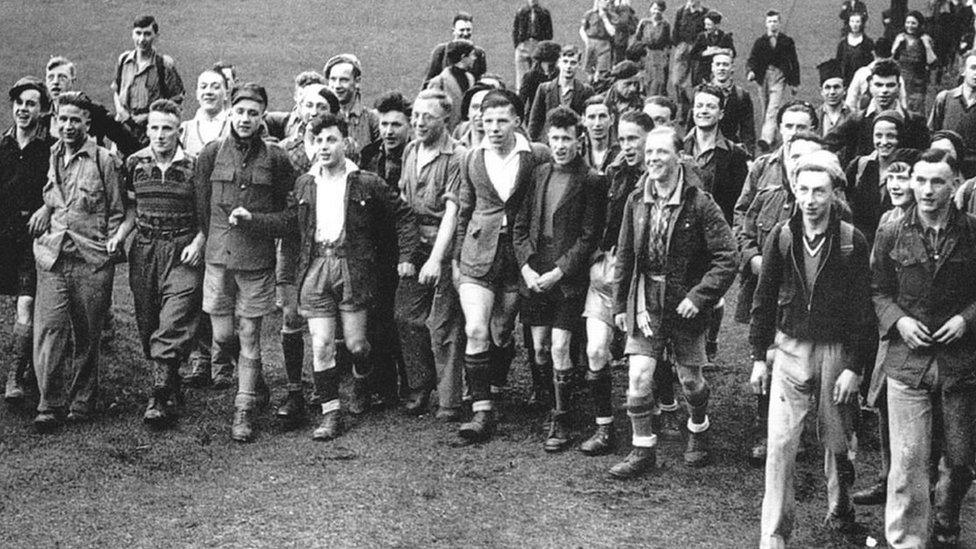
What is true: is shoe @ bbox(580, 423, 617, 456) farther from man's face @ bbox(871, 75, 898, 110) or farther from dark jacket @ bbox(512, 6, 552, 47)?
Result: dark jacket @ bbox(512, 6, 552, 47)

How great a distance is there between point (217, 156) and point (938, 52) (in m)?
13.4

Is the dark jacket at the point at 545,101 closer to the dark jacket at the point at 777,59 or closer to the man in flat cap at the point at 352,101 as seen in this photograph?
the man in flat cap at the point at 352,101

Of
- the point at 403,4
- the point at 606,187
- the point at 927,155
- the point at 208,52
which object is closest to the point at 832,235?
the point at 927,155

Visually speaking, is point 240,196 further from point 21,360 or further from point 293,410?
point 21,360

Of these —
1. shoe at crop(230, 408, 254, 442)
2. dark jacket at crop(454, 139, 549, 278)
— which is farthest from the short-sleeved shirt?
dark jacket at crop(454, 139, 549, 278)

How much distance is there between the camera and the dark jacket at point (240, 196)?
7.89 metres

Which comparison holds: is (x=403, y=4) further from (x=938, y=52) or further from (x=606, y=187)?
(x=606, y=187)

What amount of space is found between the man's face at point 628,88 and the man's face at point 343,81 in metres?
2.53

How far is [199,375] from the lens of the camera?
8.99 m

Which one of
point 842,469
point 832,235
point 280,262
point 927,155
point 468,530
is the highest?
point 927,155

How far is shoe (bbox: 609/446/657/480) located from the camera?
23.3 feet

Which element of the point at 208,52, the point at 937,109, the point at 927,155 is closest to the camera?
the point at 927,155

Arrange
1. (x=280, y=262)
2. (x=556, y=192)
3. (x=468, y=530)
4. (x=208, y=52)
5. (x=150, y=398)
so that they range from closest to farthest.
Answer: (x=468, y=530), (x=556, y=192), (x=150, y=398), (x=280, y=262), (x=208, y=52)

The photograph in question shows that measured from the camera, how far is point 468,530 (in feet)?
21.0
